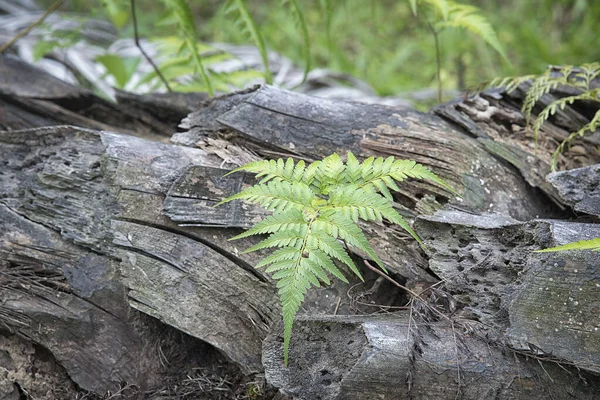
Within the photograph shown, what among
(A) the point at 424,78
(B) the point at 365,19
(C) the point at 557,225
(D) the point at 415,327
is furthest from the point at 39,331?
(B) the point at 365,19

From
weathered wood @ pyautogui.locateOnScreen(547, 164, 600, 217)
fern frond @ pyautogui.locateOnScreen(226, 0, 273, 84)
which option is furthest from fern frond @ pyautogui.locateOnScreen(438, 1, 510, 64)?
weathered wood @ pyautogui.locateOnScreen(547, 164, 600, 217)

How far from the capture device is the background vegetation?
18.9ft

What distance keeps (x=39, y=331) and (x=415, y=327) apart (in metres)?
1.39

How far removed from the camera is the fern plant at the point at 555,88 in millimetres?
2482

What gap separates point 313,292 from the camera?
2158 millimetres

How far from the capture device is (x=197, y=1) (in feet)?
25.6

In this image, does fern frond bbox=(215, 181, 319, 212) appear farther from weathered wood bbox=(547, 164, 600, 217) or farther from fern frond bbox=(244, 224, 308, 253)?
weathered wood bbox=(547, 164, 600, 217)

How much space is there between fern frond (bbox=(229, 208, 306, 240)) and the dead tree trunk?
364 millimetres

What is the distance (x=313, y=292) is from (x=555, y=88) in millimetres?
1545

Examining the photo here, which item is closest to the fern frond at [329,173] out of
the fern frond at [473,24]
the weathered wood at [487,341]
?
the weathered wood at [487,341]

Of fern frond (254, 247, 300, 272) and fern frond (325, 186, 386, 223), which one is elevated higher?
fern frond (325, 186, 386, 223)

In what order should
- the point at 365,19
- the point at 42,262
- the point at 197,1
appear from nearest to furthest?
the point at 42,262 < the point at 365,19 < the point at 197,1

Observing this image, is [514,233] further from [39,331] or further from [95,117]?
[95,117]

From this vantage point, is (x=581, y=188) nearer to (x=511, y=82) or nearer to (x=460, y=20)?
(x=511, y=82)
